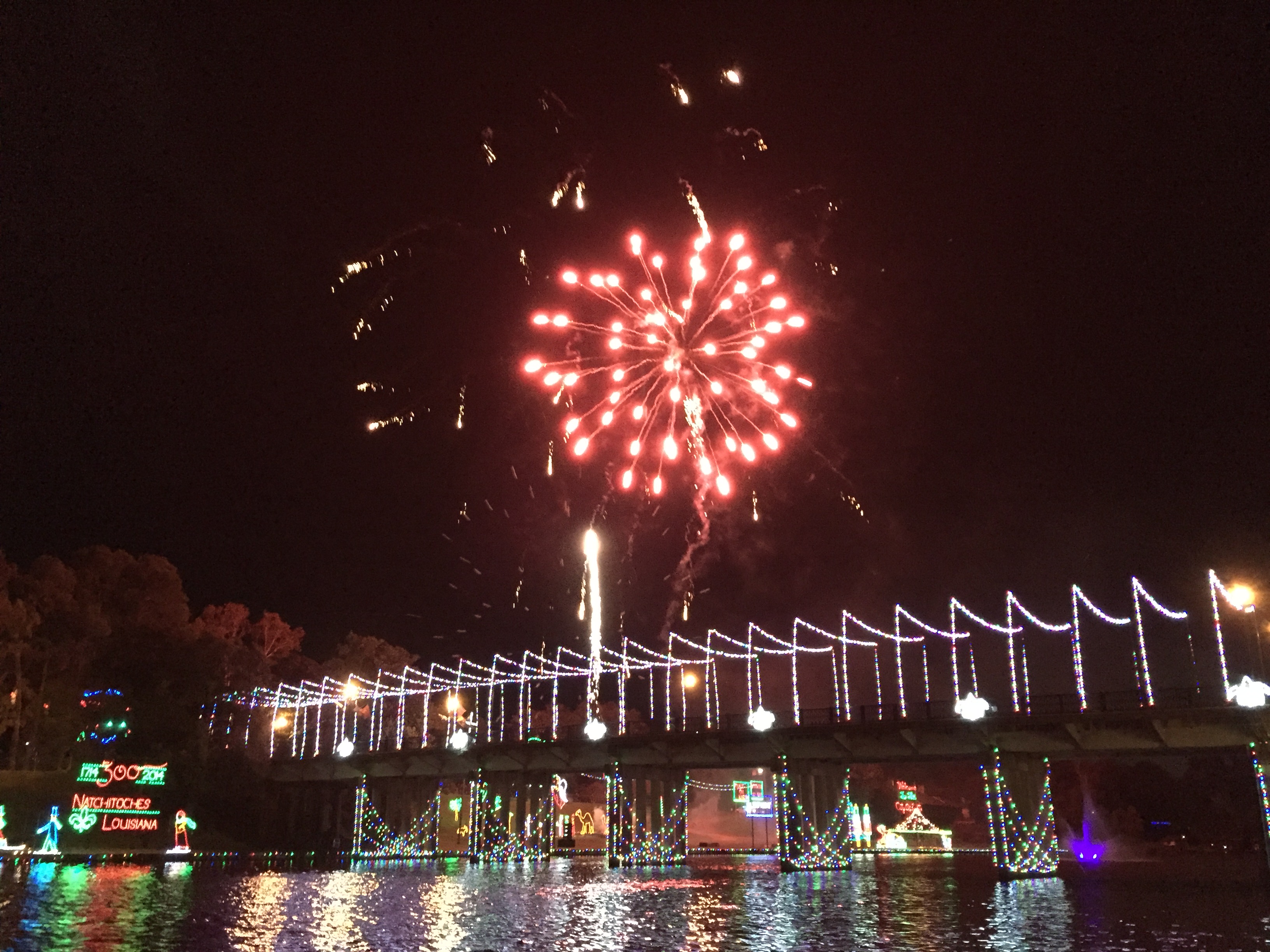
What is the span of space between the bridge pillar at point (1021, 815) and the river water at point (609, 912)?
203 cm

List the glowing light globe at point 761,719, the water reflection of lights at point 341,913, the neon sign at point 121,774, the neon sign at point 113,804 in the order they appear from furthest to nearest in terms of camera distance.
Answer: the neon sign at point 121,774 < the neon sign at point 113,804 < the glowing light globe at point 761,719 < the water reflection of lights at point 341,913

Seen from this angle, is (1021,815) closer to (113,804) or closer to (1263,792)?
(1263,792)

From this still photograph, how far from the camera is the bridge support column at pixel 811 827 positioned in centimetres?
4828

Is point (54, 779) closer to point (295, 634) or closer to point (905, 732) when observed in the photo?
point (295, 634)

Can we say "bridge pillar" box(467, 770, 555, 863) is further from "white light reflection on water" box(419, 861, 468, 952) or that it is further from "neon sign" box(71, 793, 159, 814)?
"white light reflection on water" box(419, 861, 468, 952)

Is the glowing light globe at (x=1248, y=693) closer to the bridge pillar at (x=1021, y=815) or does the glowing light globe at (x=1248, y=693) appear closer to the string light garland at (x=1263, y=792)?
the string light garland at (x=1263, y=792)

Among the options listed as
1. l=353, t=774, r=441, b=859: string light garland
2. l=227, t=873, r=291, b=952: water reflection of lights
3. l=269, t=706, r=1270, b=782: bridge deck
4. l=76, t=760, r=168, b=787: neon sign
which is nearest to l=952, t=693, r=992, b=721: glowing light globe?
l=269, t=706, r=1270, b=782: bridge deck

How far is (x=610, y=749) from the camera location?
55.8m

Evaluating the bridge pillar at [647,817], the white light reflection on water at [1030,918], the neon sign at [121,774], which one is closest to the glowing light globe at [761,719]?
the bridge pillar at [647,817]

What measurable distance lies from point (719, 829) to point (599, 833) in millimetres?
18775

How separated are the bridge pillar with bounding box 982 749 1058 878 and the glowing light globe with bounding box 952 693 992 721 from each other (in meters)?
2.50

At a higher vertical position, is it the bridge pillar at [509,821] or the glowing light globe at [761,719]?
the glowing light globe at [761,719]

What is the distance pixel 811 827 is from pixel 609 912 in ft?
90.8

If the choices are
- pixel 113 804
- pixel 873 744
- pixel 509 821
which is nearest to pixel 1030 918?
pixel 873 744
